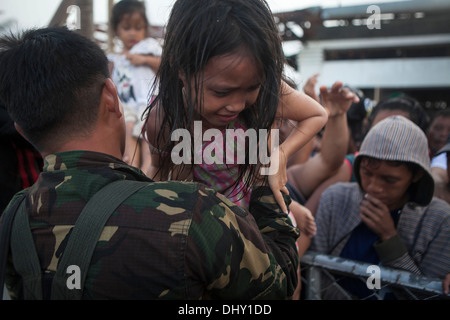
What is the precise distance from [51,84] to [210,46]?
0.49 metres

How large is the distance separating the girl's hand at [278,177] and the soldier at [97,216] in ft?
0.71

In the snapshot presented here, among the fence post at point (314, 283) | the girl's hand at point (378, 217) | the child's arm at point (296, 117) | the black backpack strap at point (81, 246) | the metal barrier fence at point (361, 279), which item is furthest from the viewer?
the girl's hand at point (378, 217)

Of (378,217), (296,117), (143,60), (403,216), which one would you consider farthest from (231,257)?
(143,60)

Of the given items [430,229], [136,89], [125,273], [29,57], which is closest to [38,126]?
[29,57]

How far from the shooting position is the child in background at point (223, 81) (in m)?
1.24

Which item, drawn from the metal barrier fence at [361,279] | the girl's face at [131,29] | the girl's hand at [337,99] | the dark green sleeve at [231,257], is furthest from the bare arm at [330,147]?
the girl's face at [131,29]

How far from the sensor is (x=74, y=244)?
2.91 ft

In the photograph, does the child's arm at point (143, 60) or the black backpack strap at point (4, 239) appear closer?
the black backpack strap at point (4, 239)

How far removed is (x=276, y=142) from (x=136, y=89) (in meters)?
2.16

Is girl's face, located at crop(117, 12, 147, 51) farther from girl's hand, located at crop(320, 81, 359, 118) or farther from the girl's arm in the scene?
the girl's arm

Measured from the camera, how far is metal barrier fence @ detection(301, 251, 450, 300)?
5.19 feet

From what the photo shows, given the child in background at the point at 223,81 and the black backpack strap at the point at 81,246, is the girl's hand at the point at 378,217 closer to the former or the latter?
the child in background at the point at 223,81

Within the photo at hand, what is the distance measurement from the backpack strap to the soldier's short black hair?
23 cm

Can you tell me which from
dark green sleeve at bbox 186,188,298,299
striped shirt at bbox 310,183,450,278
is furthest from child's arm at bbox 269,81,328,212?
striped shirt at bbox 310,183,450,278
